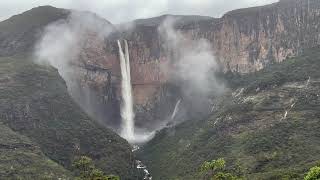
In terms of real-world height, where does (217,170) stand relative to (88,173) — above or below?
A: below

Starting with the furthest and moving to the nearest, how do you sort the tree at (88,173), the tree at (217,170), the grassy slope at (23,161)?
the grassy slope at (23,161), the tree at (217,170), the tree at (88,173)

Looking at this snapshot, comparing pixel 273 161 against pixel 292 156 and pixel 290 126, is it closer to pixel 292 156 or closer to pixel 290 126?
pixel 292 156

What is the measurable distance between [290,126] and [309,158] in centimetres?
2549

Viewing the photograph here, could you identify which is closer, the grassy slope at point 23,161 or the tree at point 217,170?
the tree at point 217,170

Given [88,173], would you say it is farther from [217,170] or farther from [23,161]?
[23,161]

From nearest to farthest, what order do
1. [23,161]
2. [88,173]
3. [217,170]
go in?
[88,173], [217,170], [23,161]

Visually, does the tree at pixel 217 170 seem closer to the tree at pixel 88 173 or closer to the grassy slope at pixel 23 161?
the tree at pixel 88 173

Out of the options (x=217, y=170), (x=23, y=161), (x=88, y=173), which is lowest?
(x=217, y=170)

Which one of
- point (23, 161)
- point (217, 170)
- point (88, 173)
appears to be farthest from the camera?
point (23, 161)

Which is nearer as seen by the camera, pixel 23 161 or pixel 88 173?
pixel 88 173

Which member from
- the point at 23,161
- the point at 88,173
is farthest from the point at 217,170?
the point at 23,161

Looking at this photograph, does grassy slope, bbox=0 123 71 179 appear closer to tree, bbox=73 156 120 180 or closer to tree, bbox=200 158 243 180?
tree, bbox=73 156 120 180

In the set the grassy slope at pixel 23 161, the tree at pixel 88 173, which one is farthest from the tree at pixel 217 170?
the grassy slope at pixel 23 161

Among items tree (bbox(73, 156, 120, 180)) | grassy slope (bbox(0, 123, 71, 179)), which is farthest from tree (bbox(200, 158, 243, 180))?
grassy slope (bbox(0, 123, 71, 179))
